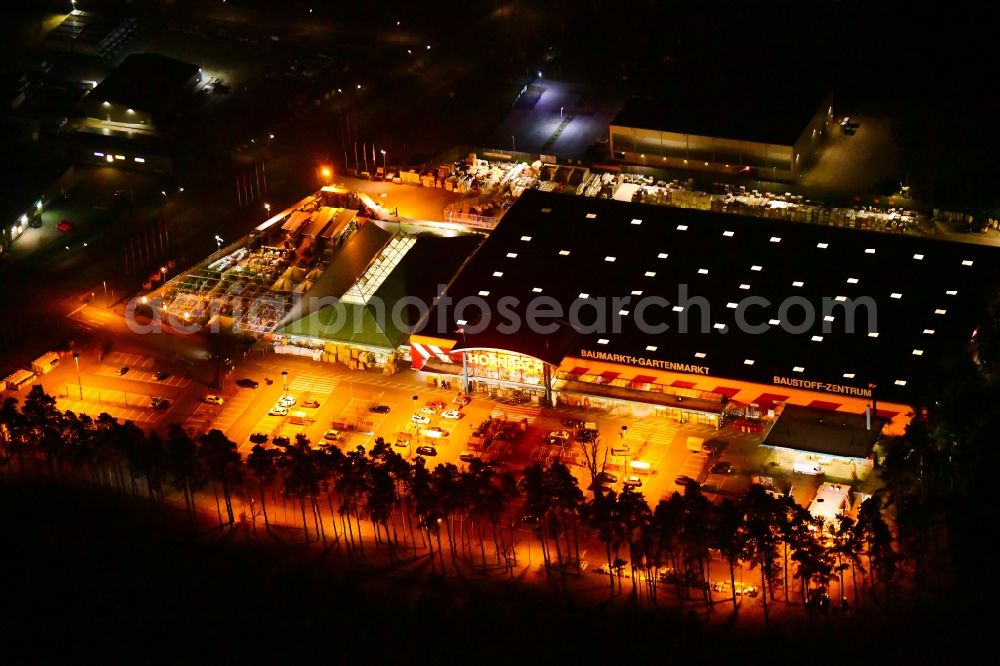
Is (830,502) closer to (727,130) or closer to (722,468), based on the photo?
(722,468)

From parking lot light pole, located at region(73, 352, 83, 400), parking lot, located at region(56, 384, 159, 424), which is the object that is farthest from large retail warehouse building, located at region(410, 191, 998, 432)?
parking lot light pole, located at region(73, 352, 83, 400)

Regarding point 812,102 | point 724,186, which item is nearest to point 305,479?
point 724,186

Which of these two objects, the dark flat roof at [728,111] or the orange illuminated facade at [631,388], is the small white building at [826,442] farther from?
the dark flat roof at [728,111]

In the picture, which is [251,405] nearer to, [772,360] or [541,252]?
[541,252]

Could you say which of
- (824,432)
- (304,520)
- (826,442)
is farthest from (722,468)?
(304,520)

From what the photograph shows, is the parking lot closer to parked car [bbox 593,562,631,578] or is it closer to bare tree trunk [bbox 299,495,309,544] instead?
bare tree trunk [bbox 299,495,309,544]
